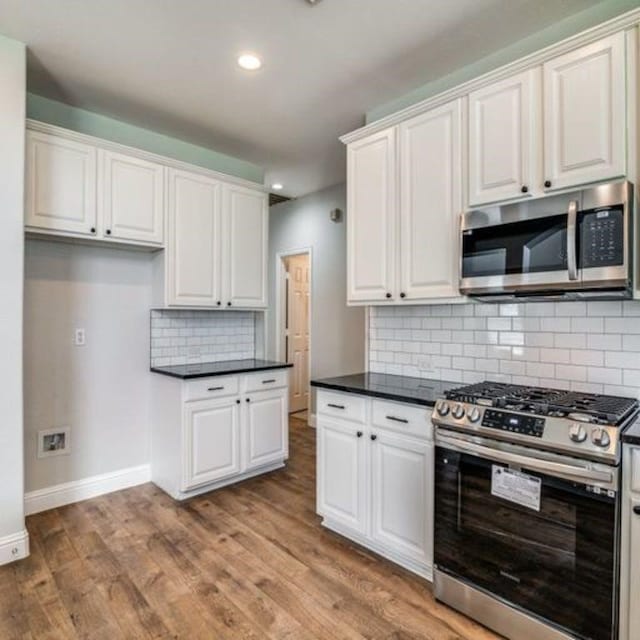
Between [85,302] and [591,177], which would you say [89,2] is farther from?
[591,177]

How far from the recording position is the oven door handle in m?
1.50

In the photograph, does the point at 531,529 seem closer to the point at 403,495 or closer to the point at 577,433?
the point at 577,433

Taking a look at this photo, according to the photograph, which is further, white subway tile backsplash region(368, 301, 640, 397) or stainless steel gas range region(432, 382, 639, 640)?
white subway tile backsplash region(368, 301, 640, 397)

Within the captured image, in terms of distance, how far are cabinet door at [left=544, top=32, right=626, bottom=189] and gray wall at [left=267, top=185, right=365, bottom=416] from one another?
Answer: 111 inches

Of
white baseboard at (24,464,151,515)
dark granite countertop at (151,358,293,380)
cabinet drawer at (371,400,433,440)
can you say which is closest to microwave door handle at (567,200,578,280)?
cabinet drawer at (371,400,433,440)

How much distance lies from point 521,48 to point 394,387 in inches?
78.1

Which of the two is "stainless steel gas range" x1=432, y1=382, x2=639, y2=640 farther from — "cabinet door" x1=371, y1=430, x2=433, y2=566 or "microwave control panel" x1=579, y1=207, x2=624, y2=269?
"microwave control panel" x1=579, y1=207, x2=624, y2=269

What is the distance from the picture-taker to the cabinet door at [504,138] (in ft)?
6.50

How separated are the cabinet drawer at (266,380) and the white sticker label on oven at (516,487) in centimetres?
210

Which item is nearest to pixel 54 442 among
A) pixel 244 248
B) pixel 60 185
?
pixel 60 185

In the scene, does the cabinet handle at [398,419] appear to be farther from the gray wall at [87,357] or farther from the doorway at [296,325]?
the doorway at [296,325]

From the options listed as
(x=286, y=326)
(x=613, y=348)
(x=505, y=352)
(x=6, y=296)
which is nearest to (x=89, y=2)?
(x=6, y=296)

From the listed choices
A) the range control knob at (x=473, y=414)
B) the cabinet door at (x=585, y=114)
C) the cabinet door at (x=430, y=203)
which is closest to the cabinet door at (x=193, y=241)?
the cabinet door at (x=430, y=203)

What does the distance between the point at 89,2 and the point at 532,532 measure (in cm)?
303
